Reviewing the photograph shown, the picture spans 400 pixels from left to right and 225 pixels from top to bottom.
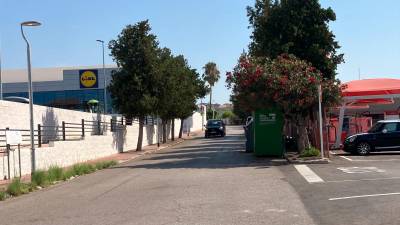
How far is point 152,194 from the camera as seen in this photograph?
14320mm

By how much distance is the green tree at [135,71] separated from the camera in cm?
3559

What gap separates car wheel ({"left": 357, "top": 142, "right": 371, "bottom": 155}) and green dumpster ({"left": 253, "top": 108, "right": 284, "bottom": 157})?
11.2ft

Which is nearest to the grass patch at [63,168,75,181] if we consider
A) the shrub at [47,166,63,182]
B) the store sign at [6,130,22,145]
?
the shrub at [47,166,63,182]

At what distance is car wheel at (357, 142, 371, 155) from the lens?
2553 centimetres

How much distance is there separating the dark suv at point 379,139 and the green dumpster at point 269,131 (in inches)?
127

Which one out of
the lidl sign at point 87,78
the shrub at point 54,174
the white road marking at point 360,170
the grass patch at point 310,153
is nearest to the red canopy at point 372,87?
the grass patch at point 310,153

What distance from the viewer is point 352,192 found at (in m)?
13.1

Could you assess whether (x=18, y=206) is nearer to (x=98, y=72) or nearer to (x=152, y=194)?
(x=152, y=194)

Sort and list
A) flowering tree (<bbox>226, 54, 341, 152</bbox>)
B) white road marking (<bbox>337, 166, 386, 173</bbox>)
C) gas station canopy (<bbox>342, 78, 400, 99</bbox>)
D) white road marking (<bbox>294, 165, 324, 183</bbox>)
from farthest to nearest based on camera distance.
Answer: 1. gas station canopy (<bbox>342, 78, 400, 99</bbox>)
2. flowering tree (<bbox>226, 54, 341, 152</bbox>)
3. white road marking (<bbox>337, 166, 386, 173</bbox>)
4. white road marking (<bbox>294, 165, 324, 183</bbox>)

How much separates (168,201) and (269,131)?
1397 cm

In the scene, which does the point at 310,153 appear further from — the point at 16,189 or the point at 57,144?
the point at 16,189

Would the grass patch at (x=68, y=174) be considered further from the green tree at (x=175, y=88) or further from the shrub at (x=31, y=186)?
the green tree at (x=175, y=88)

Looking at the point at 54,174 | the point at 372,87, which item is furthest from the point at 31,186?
the point at 372,87

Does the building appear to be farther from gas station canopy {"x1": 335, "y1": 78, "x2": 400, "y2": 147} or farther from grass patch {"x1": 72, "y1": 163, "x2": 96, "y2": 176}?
grass patch {"x1": 72, "y1": 163, "x2": 96, "y2": 176}
